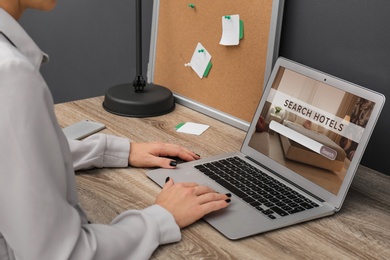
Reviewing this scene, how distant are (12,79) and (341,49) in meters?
0.85

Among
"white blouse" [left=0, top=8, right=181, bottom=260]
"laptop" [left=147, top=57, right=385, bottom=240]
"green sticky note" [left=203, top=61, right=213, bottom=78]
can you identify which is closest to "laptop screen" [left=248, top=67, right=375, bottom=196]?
"laptop" [left=147, top=57, right=385, bottom=240]

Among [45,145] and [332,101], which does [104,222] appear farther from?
[332,101]

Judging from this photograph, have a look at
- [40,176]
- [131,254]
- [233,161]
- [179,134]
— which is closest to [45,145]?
[40,176]

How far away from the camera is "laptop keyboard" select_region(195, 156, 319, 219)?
1010 mm

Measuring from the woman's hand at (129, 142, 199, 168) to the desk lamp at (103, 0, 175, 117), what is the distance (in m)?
0.27

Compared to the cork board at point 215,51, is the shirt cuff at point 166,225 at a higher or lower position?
lower

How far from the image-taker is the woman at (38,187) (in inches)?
27.1

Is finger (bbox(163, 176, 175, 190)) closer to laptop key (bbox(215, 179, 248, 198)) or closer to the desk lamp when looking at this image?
laptop key (bbox(215, 179, 248, 198))

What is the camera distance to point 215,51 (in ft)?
4.84

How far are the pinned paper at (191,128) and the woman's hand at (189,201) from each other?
40 cm

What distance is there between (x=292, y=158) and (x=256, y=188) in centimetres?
11

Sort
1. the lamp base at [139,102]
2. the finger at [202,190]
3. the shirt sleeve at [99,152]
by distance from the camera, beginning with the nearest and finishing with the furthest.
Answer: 1. the finger at [202,190]
2. the shirt sleeve at [99,152]
3. the lamp base at [139,102]

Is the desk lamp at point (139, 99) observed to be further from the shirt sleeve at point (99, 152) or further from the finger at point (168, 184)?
the finger at point (168, 184)

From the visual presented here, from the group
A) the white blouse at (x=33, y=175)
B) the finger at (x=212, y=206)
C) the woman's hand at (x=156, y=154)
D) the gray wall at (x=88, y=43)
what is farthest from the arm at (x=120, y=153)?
the gray wall at (x=88, y=43)
